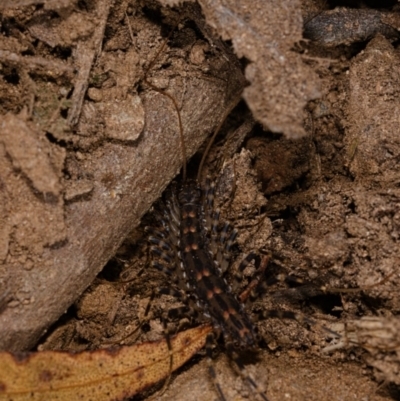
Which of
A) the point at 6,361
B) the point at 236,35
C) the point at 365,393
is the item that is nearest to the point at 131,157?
the point at 236,35

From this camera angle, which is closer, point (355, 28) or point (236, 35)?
point (236, 35)

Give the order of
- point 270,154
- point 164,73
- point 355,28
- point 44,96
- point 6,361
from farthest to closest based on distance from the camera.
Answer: point 270,154, point 355,28, point 164,73, point 44,96, point 6,361

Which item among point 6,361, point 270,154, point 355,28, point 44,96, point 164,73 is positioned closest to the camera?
point 6,361

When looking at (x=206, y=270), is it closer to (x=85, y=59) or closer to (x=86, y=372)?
(x=86, y=372)

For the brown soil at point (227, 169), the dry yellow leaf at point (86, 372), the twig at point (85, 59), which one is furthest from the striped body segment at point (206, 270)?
the twig at point (85, 59)

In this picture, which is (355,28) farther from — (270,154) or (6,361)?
(6,361)

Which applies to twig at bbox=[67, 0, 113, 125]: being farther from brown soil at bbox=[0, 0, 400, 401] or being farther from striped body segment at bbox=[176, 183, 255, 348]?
striped body segment at bbox=[176, 183, 255, 348]

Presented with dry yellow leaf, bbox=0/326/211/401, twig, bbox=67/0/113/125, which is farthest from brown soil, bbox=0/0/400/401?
dry yellow leaf, bbox=0/326/211/401
